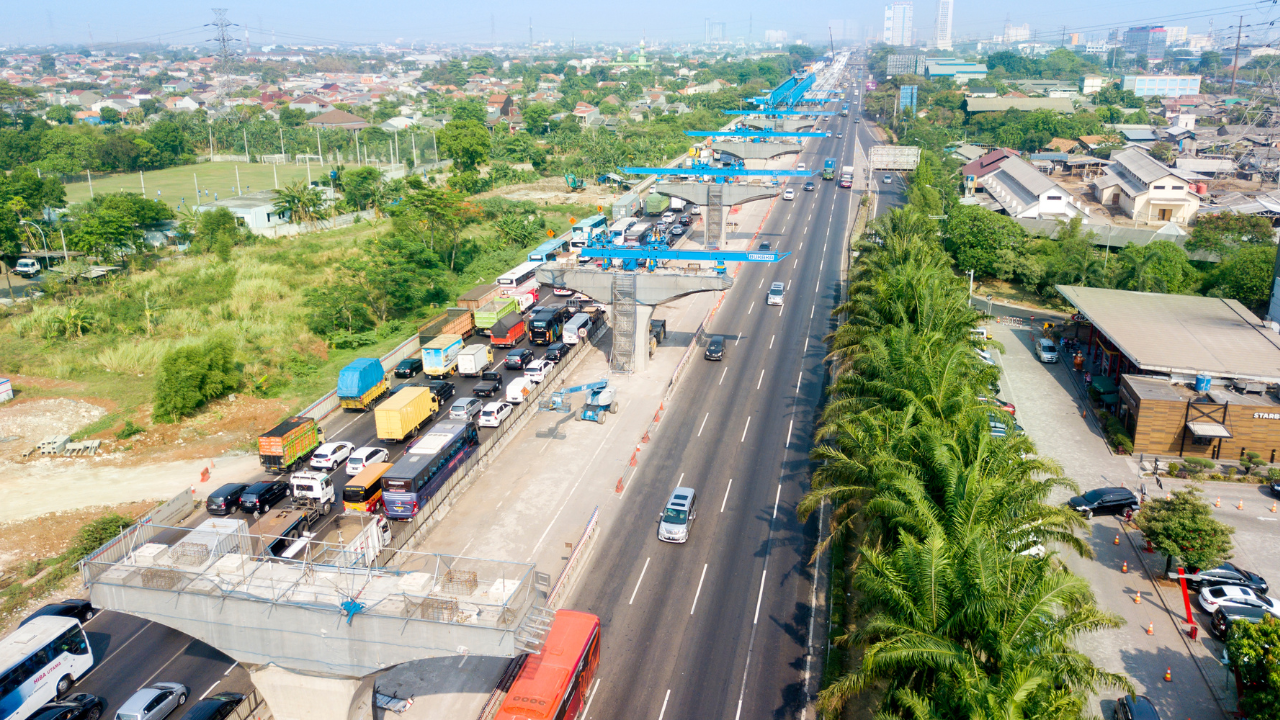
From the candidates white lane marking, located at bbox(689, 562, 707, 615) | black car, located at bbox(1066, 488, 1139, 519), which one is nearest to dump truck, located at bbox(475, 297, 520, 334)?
white lane marking, located at bbox(689, 562, 707, 615)

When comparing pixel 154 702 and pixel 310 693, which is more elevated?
pixel 310 693

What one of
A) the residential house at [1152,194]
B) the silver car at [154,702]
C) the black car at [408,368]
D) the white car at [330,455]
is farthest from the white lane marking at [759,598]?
the residential house at [1152,194]

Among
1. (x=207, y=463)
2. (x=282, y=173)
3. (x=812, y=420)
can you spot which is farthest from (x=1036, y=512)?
(x=282, y=173)

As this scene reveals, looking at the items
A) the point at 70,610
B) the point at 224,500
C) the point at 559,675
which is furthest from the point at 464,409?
the point at 559,675

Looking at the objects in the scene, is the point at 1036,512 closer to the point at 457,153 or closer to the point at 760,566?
the point at 760,566

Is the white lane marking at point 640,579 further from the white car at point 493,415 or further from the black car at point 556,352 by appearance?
the black car at point 556,352

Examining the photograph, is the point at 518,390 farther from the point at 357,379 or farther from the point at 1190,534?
the point at 1190,534

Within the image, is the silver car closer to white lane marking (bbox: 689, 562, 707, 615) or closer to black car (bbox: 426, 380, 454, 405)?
white lane marking (bbox: 689, 562, 707, 615)
